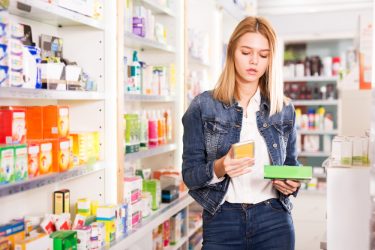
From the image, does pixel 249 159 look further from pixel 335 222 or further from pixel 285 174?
pixel 335 222

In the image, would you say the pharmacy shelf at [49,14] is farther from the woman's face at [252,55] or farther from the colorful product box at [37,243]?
the colorful product box at [37,243]

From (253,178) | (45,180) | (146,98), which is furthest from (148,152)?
(253,178)

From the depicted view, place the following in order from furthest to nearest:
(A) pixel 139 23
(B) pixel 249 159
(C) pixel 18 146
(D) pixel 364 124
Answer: (D) pixel 364 124 < (A) pixel 139 23 < (C) pixel 18 146 < (B) pixel 249 159

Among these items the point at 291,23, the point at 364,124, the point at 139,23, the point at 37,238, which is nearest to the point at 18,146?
the point at 37,238

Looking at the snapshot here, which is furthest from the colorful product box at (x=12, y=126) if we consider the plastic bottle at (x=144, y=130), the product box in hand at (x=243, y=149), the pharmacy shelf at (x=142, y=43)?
the plastic bottle at (x=144, y=130)

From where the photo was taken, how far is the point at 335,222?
2389 mm

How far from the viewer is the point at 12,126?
7.80 feet

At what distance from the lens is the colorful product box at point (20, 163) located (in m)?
2.37

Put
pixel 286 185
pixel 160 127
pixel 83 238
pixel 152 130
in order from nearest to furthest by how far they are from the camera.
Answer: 1. pixel 286 185
2. pixel 83 238
3. pixel 152 130
4. pixel 160 127

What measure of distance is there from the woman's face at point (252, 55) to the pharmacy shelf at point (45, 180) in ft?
3.53

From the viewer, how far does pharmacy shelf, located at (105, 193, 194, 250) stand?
3.14 metres

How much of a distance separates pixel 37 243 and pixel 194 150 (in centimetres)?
88

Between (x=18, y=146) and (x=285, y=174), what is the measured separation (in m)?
1.21

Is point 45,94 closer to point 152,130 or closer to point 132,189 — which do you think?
point 132,189
